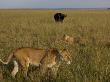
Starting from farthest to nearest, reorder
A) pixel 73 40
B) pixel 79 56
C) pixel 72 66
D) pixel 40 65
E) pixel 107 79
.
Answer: pixel 73 40 → pixel 79 56 → pixel 72 66 → pixel 40 65 → pixel 107 79

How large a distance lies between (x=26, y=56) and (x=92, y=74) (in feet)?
4.40

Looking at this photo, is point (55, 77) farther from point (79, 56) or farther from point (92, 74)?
point (79, 56)

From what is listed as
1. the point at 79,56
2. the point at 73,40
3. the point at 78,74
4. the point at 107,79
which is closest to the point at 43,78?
the point at 78,74

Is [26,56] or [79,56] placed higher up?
[26,56]

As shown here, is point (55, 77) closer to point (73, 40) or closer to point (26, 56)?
point (26, 56)

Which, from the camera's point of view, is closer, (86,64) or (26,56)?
(26,56)

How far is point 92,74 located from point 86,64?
840 millimetres

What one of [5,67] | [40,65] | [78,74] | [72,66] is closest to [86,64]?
[72,66]

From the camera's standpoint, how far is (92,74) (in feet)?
19.9

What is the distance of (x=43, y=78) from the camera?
19.4 ft

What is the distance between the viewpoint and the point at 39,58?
6137 millimetres

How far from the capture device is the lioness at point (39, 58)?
19.4ft

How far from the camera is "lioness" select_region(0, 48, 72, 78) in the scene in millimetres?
5906

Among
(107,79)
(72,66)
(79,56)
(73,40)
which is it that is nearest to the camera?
(107,79)
